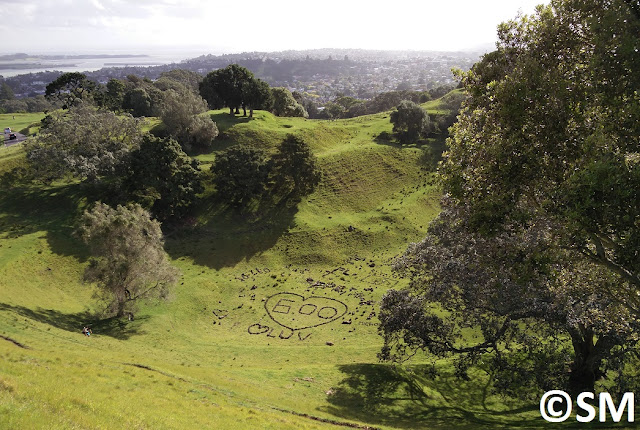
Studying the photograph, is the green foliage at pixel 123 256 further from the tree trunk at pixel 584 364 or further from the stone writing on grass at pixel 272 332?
the tree trunk at pixel 584 364

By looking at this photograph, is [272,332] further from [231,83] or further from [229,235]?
[231,83]

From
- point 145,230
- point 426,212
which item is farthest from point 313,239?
point 145,230

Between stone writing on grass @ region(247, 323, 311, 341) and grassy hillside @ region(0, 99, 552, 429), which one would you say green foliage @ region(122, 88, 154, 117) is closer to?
grassy hillside @ region(0, 99, 552, 429)

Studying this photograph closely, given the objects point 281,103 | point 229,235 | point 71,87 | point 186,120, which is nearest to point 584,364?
point 229,235

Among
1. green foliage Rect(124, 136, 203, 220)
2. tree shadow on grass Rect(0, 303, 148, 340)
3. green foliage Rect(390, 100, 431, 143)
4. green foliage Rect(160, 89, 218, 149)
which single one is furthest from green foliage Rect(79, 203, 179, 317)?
green foliage Rect(390, 100, 431, 143)

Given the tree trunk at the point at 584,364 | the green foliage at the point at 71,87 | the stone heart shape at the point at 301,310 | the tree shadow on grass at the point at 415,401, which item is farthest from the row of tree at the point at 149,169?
the tree trunk at the point at 584,364

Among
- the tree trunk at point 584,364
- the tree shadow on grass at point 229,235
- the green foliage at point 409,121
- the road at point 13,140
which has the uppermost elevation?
the green foliage at point 409,121
